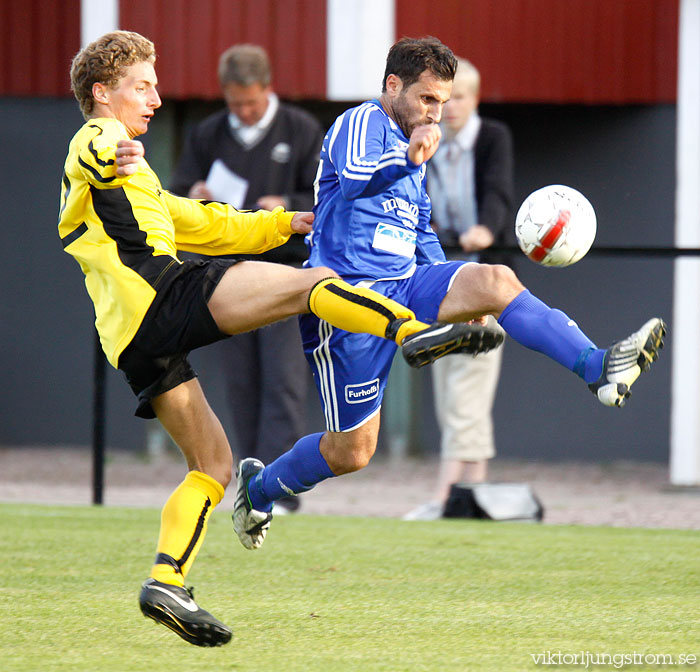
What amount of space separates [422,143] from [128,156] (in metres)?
0.88

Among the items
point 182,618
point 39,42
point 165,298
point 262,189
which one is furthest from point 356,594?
point 39,42

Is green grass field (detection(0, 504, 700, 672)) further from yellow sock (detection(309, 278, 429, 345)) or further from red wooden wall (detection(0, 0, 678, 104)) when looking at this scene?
red wooden wall (detection(0, 0, 678, 104))

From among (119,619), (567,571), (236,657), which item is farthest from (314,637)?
(567,571)

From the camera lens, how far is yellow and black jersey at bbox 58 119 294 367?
378 cm

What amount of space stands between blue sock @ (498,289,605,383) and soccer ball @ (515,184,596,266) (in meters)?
0.29

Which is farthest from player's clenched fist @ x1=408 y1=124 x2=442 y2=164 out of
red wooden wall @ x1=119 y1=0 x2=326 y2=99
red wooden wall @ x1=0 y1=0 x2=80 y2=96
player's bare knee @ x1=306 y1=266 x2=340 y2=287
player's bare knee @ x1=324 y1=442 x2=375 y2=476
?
red wooden wall @ x1=0 y1=0 x2=80 y2=96

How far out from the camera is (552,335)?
3.99 metres

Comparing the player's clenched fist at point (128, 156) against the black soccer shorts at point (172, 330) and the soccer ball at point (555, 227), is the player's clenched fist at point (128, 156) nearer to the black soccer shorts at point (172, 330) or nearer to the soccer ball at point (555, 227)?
the black soccer shorts at point (172, 330)

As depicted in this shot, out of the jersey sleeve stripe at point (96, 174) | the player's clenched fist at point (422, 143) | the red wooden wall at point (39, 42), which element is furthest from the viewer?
the red wooden wall at point (39, 42)

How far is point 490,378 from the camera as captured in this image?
7.05 m

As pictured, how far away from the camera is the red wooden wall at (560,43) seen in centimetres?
891

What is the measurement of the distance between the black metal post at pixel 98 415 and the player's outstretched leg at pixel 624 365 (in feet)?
11.8

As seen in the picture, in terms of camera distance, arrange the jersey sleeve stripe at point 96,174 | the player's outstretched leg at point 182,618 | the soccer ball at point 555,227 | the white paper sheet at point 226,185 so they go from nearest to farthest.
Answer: the player's outstretched leg at point 182,618
the jersey sleeve stripe at point 96,174
the soccer ball at point 555,227
the white paper sheet at point 226,185

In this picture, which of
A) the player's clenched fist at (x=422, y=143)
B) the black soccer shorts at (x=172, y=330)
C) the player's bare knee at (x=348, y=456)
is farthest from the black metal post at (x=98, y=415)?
the player's clenched fist at (x=422, y=143)
